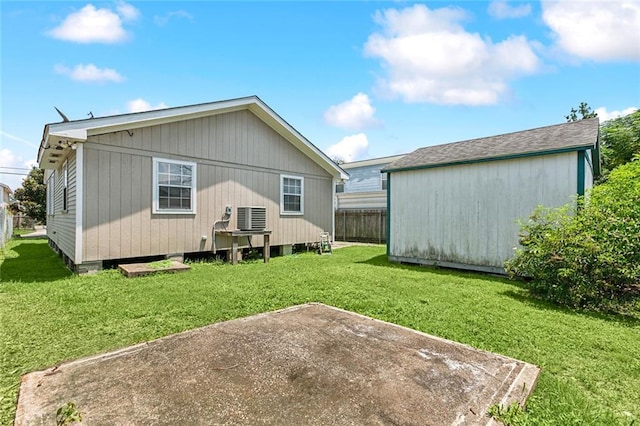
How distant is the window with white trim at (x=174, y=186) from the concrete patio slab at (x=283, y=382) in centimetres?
474

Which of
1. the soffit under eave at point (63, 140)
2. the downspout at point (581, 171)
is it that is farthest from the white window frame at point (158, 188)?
the downspout at point (581, 171)

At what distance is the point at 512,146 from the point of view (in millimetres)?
6828

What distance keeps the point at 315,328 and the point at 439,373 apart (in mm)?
1359

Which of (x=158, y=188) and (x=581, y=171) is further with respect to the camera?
(x=158, y=188)

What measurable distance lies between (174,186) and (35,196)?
775 inches

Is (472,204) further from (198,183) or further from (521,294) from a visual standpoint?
(198,183)

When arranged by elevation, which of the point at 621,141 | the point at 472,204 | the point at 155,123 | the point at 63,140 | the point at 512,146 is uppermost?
the point at 621,141

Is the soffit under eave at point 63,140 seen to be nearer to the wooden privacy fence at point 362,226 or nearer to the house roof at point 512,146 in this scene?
the house roof at point 512,146

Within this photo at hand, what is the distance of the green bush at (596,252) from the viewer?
14.2ft

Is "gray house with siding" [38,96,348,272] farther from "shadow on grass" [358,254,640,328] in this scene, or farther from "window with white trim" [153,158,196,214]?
"shadow on grass" [358,254,640,328]

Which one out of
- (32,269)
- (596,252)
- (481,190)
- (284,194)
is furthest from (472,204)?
(32,269)

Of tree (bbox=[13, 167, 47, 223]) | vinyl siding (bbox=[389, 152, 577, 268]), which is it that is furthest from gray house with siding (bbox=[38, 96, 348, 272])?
tree (bbox=[13, 167, 47, 223])

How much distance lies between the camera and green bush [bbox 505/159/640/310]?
432 centimetres

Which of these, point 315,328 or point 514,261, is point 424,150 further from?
point 315,328
